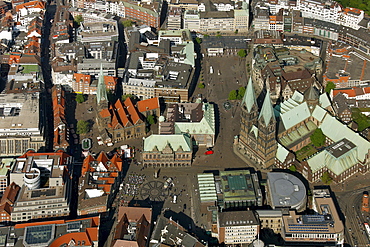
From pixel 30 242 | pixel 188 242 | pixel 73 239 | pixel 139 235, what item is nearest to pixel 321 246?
pixel 188 242

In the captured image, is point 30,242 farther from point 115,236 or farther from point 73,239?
point 115,236

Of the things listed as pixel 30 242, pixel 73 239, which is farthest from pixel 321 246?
pixel 30 242

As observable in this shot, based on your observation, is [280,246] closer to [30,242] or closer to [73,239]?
[73,239]

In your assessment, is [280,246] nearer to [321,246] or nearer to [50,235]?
[321,246]

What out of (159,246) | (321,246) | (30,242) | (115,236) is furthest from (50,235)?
(321,246)

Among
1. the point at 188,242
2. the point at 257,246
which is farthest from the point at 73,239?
the point at 257,246
